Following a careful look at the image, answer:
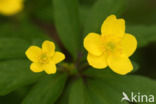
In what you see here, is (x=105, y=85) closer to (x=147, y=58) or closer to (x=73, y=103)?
(x=73, y=103)

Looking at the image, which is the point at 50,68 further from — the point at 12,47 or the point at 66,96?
the point at 66,96

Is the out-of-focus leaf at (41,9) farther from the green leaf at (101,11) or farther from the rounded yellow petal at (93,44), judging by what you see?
the rounded yellow petal at (93,44)

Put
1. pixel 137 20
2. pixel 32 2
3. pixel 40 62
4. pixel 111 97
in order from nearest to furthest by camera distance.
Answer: pixel 40 62, pixel 111 97, pixel 32 2, pixel 137 20

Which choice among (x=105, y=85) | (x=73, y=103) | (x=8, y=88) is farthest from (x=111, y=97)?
(x=8, y=88)

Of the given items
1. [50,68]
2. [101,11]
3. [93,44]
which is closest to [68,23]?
[101,11]

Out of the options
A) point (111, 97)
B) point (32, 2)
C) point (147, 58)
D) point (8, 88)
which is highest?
point (32, 2)

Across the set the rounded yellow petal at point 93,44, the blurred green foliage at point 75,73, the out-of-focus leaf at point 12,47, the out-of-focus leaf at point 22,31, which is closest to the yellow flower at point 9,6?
the out-of-focus leaf at point 22,31
